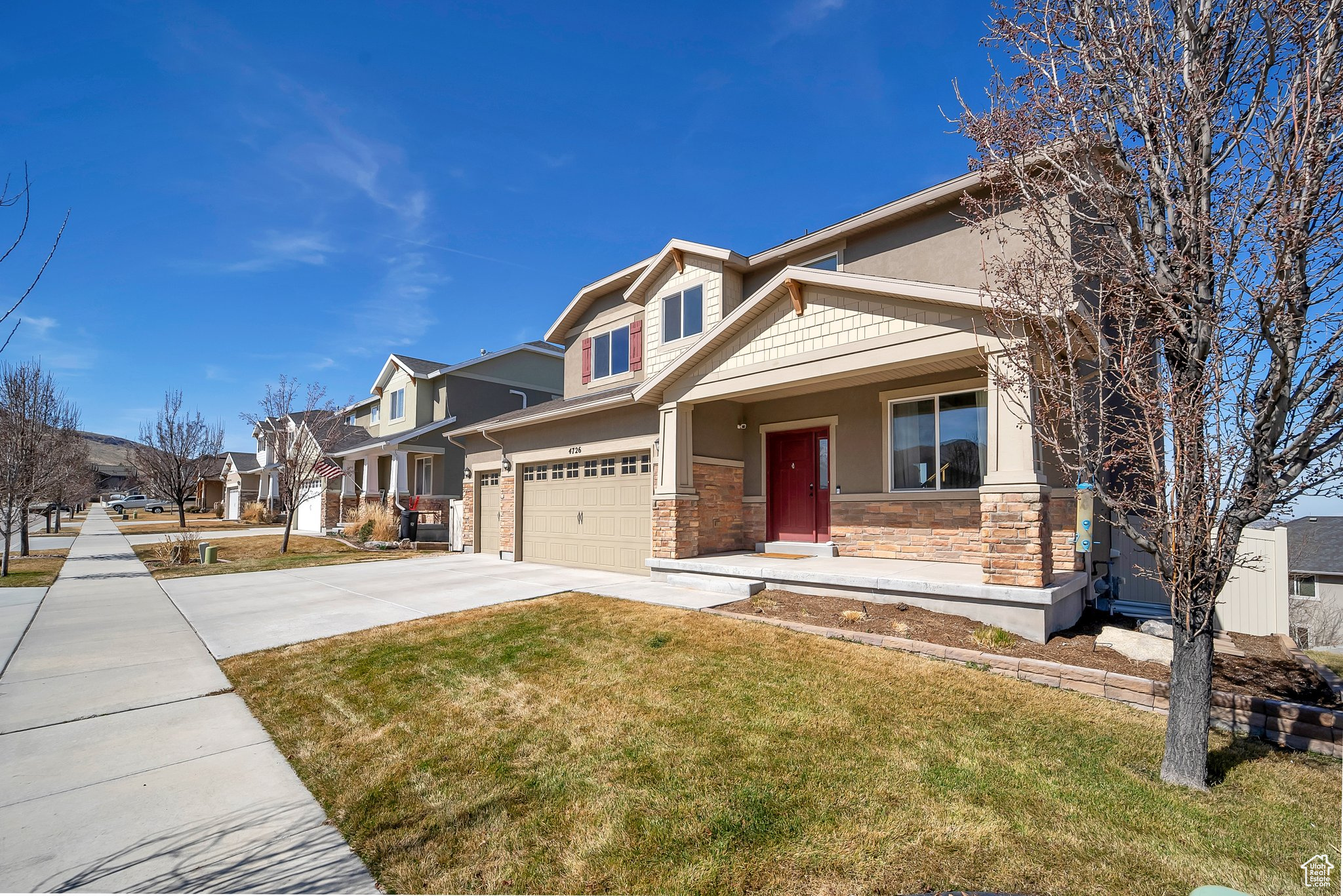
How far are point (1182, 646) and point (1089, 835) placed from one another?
57.2 inches

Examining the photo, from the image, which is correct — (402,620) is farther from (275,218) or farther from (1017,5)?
(1017,5)

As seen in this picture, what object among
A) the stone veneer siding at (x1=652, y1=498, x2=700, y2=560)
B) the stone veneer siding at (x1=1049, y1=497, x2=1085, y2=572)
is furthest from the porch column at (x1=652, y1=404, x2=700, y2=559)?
the stone veneer siding at (x1=1049, y1=497, x2=1085, y2=572)

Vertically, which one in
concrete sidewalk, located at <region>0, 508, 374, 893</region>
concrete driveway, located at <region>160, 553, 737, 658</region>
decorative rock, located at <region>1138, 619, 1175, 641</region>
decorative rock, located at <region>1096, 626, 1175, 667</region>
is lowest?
concrete driveway, located at <region>160, 553, 737, 658</region>

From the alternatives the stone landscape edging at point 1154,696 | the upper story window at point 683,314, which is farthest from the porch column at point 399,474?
the stone landscape edging at point 1154,696

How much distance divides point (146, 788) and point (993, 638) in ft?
24.6

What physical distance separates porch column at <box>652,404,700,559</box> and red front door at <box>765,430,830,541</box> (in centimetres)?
194

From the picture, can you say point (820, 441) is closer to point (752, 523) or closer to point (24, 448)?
point (752, 523)

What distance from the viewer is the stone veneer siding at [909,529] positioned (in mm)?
9641

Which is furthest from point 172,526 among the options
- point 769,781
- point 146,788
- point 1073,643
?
point 1073,643

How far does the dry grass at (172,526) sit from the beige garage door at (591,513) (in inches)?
793

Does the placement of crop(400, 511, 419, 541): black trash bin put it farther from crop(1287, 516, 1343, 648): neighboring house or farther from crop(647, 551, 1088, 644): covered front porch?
crop(1287, 516, 1343, 648): neighboring house

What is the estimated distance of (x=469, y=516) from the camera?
58.3 ft

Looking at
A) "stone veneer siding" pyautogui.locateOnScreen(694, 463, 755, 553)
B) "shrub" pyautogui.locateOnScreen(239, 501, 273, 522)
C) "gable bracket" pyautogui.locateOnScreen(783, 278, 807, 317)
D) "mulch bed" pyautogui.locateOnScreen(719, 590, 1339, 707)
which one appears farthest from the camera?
"shrub" pyautogui.locateOnScreen(239, 501, 273, 522)

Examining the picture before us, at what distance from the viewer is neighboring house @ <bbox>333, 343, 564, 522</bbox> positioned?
23.6 metres
